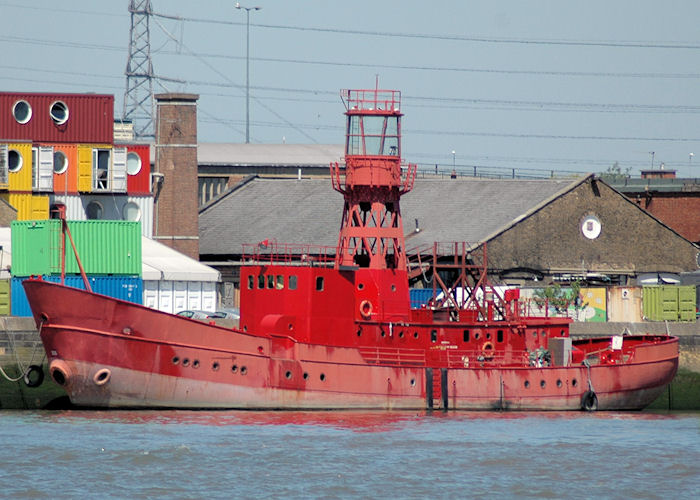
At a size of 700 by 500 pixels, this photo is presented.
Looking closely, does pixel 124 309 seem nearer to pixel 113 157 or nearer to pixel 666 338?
pixel 666 338

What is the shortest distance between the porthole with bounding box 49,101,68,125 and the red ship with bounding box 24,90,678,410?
2435 centimetres

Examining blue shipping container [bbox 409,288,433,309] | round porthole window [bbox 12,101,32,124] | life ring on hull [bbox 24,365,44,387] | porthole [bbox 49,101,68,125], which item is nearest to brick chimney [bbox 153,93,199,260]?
porthole [bbox 49,101,68,125]

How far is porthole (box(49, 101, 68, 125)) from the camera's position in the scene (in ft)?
223

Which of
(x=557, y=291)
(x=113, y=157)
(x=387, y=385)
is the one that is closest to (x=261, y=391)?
(x=387, y=385)

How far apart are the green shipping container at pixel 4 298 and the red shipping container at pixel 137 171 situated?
18.2 m

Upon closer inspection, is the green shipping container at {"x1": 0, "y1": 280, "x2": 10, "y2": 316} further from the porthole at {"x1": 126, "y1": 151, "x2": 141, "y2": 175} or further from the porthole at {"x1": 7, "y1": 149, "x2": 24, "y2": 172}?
the porthole at {"x1": 126, "y1": 151, "x2": 141, "y2": 175}

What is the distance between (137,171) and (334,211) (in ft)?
31.5

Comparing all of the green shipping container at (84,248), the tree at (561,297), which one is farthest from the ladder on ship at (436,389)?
the green shipping container at (84,248)

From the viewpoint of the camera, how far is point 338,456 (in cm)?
3516

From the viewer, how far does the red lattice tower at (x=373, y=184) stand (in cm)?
4469

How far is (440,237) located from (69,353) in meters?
27.4

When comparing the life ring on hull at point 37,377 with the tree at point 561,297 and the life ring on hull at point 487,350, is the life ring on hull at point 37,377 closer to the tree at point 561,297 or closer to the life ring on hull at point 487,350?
the life ring on hull at point 487,350

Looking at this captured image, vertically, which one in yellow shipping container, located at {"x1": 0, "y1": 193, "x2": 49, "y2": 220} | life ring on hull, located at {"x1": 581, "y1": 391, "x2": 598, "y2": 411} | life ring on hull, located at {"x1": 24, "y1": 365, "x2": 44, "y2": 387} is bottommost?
life ring on hull, located at {"x1": 581, "y1": 391, "x2": 598, "y2": 411}

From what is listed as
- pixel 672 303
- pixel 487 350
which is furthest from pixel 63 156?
pixel 487 350
